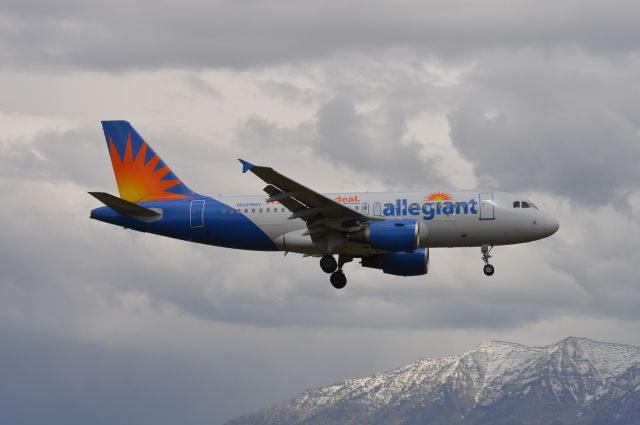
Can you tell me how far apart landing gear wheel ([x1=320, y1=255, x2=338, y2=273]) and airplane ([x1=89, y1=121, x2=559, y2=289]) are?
0.21 feet

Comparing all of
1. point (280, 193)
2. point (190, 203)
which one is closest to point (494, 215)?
point (280, 193)

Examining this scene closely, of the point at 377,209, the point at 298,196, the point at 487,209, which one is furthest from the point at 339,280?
the point at 487,209

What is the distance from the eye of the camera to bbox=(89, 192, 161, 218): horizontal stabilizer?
7881 centimetres

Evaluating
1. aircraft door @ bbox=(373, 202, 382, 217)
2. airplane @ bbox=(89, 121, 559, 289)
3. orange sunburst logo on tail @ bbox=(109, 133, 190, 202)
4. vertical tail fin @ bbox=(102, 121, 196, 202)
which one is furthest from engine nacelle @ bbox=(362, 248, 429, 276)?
orange sunburst logo on tail @ bbox=(109, 133, 190, 202)

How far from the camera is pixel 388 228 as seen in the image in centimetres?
7525

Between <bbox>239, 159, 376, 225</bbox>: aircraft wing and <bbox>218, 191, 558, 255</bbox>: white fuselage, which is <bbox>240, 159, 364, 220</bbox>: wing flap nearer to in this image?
<bbox>239, 159, 376, 225</bbox>: aircraft wing

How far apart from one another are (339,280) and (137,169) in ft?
50.5

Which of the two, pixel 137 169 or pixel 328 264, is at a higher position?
pixel 137 169

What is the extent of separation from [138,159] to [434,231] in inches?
843

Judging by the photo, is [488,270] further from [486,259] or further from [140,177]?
[140,177]

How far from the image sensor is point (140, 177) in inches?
3322

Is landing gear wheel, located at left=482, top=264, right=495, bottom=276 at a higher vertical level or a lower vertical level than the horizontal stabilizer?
lower

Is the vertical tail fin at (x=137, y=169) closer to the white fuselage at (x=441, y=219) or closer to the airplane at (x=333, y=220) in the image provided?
the airplane at (x=333, y=220)

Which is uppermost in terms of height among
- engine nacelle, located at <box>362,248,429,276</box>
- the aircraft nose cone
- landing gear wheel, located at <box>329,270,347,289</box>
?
the aircraft nose cone
